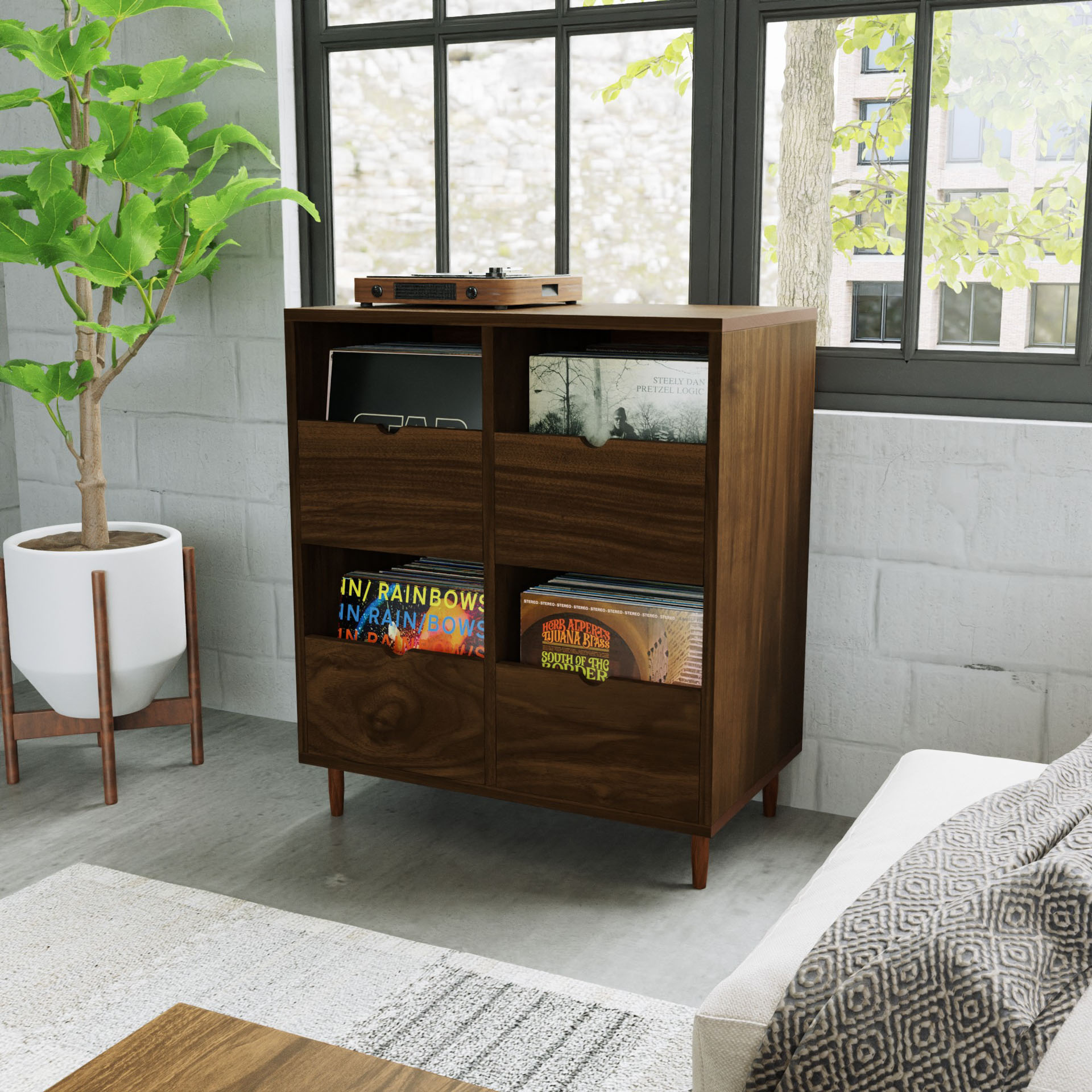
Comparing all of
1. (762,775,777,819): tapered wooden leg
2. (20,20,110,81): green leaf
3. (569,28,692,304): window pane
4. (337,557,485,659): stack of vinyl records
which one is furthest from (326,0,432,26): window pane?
(762,775,777,819): tapered wooden leg

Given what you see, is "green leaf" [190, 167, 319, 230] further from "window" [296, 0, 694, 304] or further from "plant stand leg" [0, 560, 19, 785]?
"plant stand leg" [0, 560, 19, 785]

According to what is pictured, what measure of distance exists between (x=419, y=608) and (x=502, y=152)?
100cm

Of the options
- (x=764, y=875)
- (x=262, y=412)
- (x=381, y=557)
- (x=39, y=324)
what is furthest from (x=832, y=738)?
(x=39, y=324)

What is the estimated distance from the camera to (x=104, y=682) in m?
2.56

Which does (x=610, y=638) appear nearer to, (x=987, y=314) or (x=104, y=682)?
(x=987, y=314)

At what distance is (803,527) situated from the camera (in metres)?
2.41

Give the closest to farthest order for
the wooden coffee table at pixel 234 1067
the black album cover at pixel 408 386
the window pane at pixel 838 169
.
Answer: the wooden coffee table at pixel 234 1067 < the black album cover at pixel 408 386 < the window pane at pixel 838 169

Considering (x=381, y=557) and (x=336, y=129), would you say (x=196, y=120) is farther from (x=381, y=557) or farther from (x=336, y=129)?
(x=381, y=557)

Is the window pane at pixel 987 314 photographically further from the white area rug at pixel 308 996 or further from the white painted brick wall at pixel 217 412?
the white painted brick wall at pixel 217 412

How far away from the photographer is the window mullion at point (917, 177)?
2262 millimetres

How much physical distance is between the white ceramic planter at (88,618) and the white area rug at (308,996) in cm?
55

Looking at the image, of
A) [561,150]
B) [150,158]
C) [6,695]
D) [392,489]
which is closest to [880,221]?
[561,150]

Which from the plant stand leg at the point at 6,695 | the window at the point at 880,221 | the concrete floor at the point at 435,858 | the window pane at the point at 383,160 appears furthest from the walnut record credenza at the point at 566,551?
the plant stand leg at the point at 6,695

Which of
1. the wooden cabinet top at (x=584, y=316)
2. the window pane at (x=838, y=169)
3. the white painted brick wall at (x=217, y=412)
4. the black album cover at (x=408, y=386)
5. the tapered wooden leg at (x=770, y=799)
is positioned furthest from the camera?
the white painted brick wall at (x=217, y=412)
